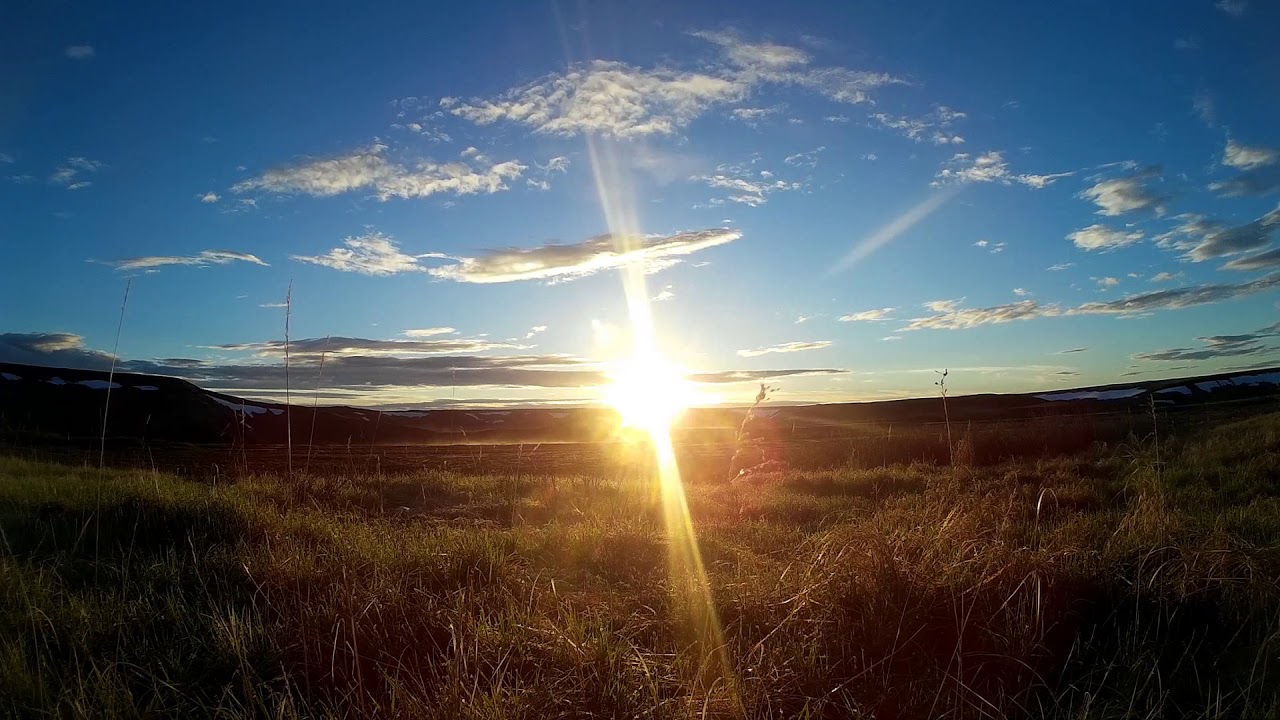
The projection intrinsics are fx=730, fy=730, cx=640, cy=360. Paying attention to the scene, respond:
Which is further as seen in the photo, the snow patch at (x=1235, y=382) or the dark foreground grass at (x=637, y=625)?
the snow patch at (x=1235, y=382)

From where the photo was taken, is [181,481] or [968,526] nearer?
[968,526]

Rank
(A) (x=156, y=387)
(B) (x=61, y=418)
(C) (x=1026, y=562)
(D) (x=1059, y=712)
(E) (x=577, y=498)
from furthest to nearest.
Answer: (A) (x=156, y=387)
(B) (x=61, y=418)
(E) (x=577, y=498)
(C) (x=1026, y=562)
(D) (x=1059, y=712)

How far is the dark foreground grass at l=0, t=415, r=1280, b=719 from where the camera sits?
2.54m

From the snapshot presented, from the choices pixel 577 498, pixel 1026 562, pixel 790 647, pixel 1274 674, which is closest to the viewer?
pixel 1274 674

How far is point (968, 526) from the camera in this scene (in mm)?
4453

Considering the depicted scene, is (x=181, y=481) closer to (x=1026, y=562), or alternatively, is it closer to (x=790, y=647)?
(x=790, y=647)

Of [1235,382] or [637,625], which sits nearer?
[637,625]

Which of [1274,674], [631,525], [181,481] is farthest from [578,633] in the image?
[181,481]

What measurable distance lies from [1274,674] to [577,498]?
7379mm

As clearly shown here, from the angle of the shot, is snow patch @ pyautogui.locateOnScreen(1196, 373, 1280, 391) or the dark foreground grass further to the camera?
snow patch @ pyautogui.locateOnScreen(1196, 373, 1280, 391)

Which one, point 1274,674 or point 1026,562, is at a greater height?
point 1026,562

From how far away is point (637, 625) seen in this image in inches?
136

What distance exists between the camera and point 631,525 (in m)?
6.30

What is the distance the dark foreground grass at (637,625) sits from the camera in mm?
2535
